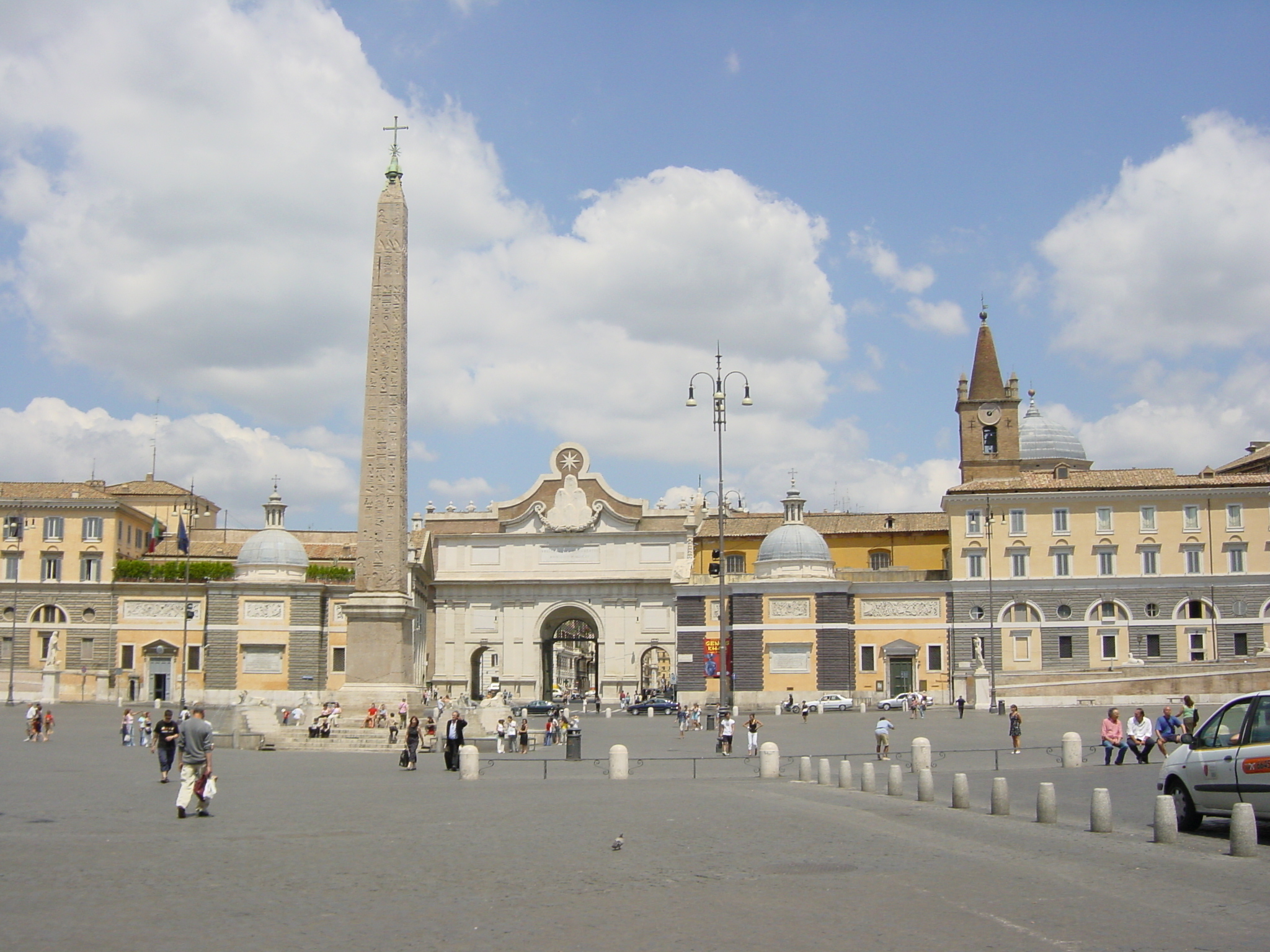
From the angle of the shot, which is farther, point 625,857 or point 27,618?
point 27,618

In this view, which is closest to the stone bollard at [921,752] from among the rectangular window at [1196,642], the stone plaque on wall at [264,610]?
the rectangular window at [1196,642]

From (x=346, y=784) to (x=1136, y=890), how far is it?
1435cm

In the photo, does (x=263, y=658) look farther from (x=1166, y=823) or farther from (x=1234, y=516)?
(x=1166, y=823)

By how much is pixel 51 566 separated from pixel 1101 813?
55941 millimetres

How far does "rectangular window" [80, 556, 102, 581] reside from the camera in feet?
197

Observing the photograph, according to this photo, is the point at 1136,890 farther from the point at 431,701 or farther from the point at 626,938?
the point at 431,701

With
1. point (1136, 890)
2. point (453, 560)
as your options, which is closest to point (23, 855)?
point (1136, 890)

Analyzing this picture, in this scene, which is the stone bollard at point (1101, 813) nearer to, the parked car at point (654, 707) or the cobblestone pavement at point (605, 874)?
the cobblestone pavement at point (605, 874)

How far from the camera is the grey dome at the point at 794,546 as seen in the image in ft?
178

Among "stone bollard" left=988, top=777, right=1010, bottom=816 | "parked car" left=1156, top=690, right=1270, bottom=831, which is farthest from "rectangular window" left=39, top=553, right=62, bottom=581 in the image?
"parked car" left=1156, top=690, right=1270, bottom=831

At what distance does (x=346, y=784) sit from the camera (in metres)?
21.3

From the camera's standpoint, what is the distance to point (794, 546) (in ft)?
179

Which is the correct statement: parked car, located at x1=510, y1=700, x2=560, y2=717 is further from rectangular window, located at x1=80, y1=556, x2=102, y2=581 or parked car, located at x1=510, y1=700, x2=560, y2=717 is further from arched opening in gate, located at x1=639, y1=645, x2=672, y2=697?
arched opening in gate, located at x1=639, y1=645, x2=672, y2=697

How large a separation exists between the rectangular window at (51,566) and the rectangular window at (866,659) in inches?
1409
